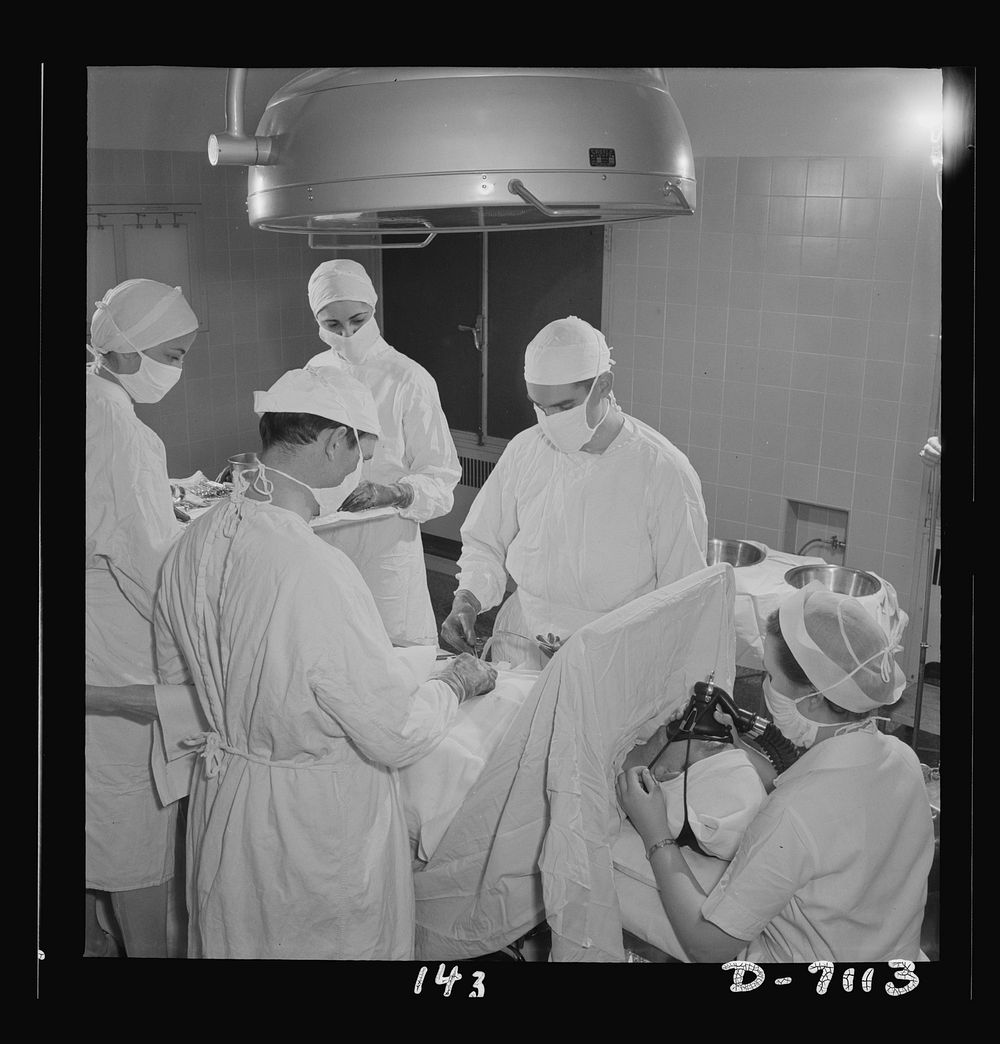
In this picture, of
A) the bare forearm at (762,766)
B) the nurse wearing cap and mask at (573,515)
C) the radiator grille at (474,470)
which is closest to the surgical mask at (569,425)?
the nurse wearing cap and mask at (573,515)

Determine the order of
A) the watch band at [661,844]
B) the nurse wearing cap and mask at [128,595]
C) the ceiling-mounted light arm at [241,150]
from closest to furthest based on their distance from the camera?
1. the ceiling-mounted light arm at [241,150]
2. the watch band at [661,844]
3. the nurse wearing cap and mask at [128,595]

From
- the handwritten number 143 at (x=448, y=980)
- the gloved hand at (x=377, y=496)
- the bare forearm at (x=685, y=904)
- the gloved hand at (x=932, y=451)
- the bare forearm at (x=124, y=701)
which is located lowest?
the handwritten number 143 at (x=448, y=980)

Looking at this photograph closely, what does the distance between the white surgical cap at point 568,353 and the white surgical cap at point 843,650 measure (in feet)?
1.83

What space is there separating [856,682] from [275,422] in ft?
3.36

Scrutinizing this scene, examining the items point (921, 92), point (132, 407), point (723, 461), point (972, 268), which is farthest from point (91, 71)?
point (972, 268)

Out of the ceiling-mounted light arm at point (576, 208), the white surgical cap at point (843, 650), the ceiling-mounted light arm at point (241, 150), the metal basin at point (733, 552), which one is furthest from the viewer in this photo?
the metal basin at point (733, 552)

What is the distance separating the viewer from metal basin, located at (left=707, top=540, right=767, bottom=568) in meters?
2.04

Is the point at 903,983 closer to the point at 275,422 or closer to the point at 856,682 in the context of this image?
the point at 856,682

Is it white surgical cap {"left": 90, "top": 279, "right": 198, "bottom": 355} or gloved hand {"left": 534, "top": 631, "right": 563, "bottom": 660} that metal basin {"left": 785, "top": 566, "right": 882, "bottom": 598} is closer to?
gloved hand {"left": 534, "top": 631, "right": 563, "bottom": 660}

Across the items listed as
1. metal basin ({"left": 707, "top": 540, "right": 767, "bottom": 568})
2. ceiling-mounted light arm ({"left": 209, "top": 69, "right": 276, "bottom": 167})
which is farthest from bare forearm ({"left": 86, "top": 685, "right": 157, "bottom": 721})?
metal basin ({"left": 707, "top": 540, "right": 767, "bottom": 568})

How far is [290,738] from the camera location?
5.88 ft

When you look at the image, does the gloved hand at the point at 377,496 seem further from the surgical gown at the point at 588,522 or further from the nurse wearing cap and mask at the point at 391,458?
the surgical gown at the point at 588,522

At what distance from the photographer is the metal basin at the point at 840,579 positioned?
200 centimetres

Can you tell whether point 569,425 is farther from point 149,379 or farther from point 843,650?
point 149,379
